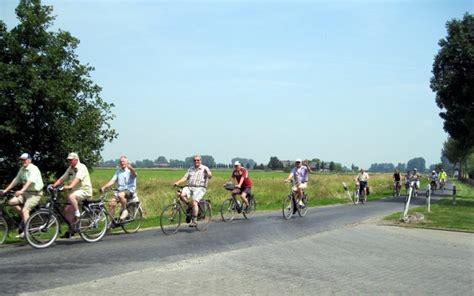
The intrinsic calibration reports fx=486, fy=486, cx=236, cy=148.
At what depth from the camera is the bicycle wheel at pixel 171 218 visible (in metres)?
11.8

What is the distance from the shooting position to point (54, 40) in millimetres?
17406

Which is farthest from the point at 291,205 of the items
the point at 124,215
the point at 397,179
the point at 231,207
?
the point at 397,179

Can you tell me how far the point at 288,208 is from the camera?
15562 mm

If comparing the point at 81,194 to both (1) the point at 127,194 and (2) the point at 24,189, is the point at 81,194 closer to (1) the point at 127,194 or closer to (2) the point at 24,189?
(2) the point at 24,189

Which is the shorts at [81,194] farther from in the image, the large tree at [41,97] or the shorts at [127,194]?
the large tree at [41,97]

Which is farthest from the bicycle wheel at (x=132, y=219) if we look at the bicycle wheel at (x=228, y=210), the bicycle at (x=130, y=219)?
the bicycle wheel at (x=228, y=210)

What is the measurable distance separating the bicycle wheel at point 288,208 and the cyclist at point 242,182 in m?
1.19

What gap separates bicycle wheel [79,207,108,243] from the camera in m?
10.5

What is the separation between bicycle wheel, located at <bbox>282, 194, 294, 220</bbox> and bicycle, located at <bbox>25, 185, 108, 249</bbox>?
6.14m

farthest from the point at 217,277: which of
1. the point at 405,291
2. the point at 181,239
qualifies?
the point at 181,239

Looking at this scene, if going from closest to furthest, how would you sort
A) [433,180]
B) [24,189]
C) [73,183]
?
[24,189]
[73,183]
[433,180]

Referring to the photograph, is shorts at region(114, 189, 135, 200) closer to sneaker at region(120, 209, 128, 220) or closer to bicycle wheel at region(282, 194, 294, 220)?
sneaker at region(120, 209, 128, 220)

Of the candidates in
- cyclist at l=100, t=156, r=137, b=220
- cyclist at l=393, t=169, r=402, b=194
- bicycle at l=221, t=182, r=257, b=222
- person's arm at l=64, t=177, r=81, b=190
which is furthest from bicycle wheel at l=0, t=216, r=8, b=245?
cyclist at l=393, t=169, r=402, b=194

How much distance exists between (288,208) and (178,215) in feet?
15.3
